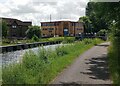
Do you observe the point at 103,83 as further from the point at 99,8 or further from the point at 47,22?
the point at 47,22

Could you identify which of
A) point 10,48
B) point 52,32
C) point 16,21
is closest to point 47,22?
point 52,32

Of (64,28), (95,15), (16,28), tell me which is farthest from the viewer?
(64,28)

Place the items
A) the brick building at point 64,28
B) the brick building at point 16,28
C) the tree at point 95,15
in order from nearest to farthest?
the tree at point 95,15
the brick building at point 16,28
the brick building at point 64,28

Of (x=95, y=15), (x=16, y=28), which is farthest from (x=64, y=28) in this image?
(x=95, y=15)

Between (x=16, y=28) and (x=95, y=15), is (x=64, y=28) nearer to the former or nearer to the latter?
(x=16, y=28)

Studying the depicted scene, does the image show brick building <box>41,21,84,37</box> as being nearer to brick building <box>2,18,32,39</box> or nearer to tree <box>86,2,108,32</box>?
brick building <box>2,18,32,39</box>

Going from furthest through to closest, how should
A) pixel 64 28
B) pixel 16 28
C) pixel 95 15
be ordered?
pixel 64 28 → pixel 16 28 → pixel 95 15

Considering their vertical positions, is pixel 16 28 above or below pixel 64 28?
above

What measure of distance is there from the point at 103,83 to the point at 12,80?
150 inches

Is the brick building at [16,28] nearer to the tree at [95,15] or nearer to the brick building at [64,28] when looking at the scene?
the brick building at [64,28]

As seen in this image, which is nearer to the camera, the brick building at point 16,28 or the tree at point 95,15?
the tree at point 95,15

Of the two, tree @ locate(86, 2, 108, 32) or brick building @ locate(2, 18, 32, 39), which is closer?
tree @ locate(86, 2, 108, 32)

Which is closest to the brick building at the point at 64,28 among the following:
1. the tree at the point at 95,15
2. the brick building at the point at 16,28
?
the brick building at the point at 16,28

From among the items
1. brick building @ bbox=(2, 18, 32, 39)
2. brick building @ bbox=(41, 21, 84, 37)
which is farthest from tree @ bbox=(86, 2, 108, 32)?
brick building @ bbox=(2, 18, 32, 39)
